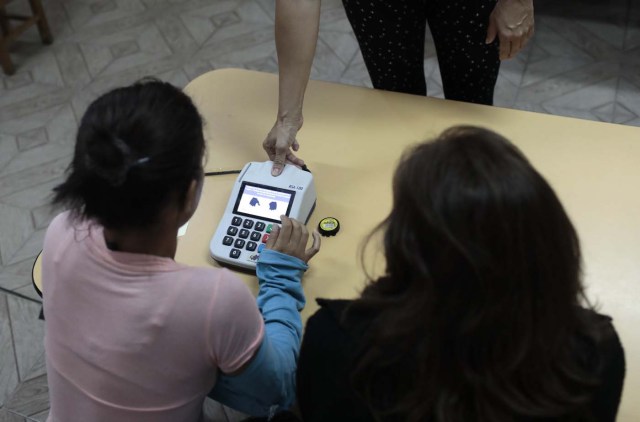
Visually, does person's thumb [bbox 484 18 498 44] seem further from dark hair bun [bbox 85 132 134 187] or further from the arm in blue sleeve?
dark hair bun [bbox 85 132 134 187]

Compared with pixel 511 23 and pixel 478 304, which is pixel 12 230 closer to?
pixel 511 23

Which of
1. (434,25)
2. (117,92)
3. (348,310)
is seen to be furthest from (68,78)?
(348,310)

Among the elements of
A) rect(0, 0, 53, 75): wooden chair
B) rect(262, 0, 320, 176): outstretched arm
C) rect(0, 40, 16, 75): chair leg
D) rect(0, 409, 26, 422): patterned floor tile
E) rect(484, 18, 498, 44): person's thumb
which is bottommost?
rect(0, 409, 26, 422): patterned floor tile

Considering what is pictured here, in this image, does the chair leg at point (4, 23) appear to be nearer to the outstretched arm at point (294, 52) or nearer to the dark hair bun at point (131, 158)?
the outstretched arm at point (294, 52)

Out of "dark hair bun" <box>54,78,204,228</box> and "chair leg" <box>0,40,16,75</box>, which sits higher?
"dark hair bun" <box>54,78,204,228</box>

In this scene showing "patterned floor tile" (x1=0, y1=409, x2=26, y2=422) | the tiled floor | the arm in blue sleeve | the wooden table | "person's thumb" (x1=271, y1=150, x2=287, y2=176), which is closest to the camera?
the arm in blue sleeve

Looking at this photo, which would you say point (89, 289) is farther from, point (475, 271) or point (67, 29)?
point (67, 29)

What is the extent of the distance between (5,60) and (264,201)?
201 cm

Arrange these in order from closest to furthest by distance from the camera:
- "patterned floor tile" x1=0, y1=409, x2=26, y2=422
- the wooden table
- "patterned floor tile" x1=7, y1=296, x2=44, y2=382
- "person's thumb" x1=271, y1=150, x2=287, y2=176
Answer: the wooden table → "person's thumb" x1=271, y1=150, x2=287, y2=176 → "patterned floor tile" x1=0, y1=409, x2=26, y2=422 → "patterned floor tile" x1=7, y1=296, x2=44, y2=382

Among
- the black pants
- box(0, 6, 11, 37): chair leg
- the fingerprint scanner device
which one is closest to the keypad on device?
the fingerprint scanner device

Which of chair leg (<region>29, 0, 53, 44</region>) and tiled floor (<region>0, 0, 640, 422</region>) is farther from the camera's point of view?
chair leg (<region>29, 0, 53, 44</region>)

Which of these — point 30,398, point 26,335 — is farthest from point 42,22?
point 30,398

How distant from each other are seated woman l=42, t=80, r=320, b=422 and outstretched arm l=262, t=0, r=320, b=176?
0.39m

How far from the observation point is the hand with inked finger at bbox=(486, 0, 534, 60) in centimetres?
121
